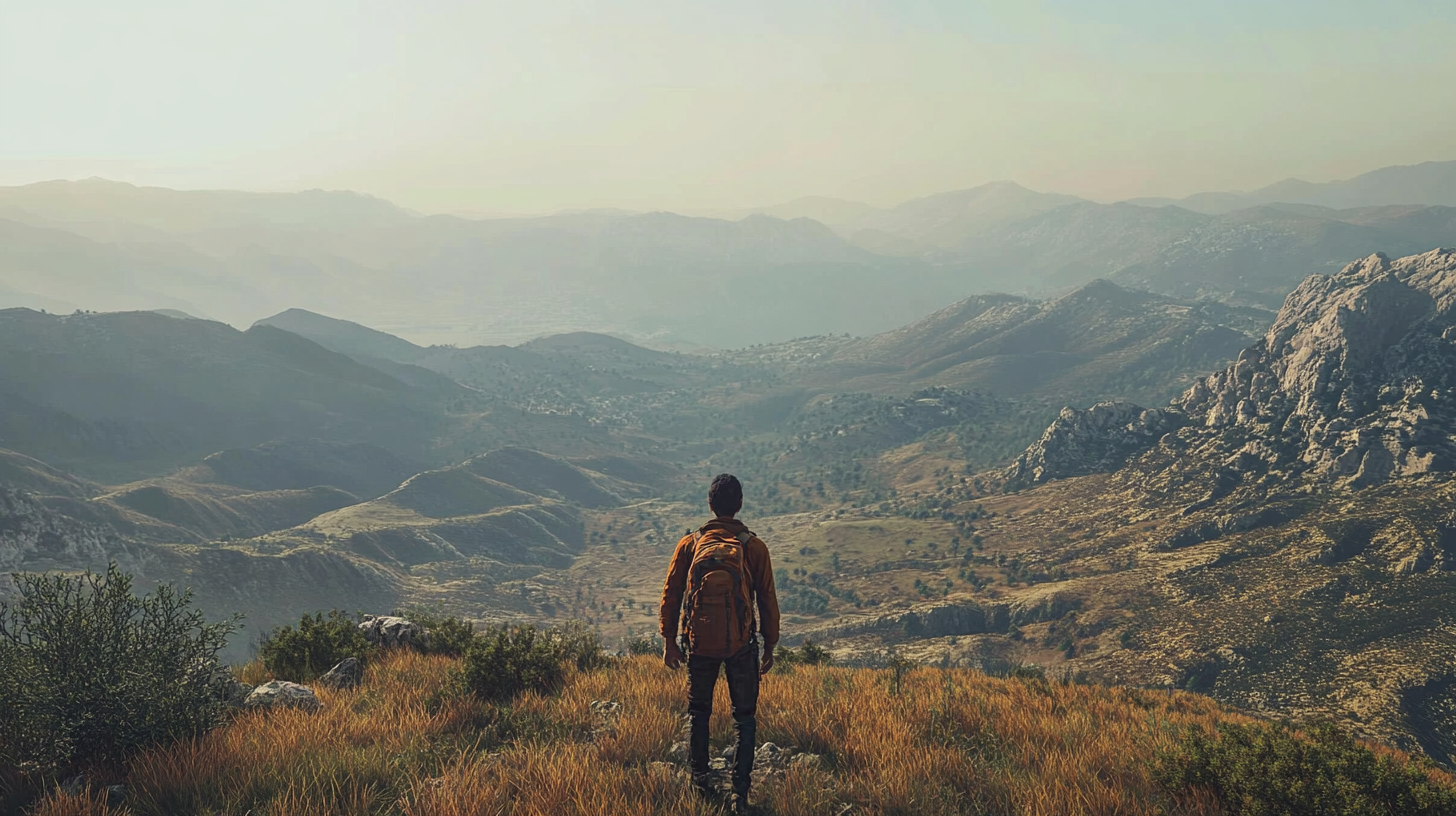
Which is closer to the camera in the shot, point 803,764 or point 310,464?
point 803,764

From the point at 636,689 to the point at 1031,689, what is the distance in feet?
27.7

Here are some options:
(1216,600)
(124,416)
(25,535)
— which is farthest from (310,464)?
(1216,600)

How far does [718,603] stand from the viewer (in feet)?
23.0

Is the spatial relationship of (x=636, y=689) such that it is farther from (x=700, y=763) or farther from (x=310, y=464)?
(x=310, y=464)

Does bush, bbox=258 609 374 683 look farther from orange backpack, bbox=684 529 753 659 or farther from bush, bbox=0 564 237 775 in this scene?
orange backpack, bbox=684 529 753 659

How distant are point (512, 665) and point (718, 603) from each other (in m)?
5.17

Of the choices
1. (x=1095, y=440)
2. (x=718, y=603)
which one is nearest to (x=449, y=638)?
(x=718, y=603)

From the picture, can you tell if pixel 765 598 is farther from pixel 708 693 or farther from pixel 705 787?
pixel 705 787

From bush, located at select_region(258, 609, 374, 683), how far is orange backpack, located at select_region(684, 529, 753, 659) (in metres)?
8.53

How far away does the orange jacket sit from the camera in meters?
7.36

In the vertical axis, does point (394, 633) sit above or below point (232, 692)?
below

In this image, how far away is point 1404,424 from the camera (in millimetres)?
106688

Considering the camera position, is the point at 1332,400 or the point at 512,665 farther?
the point at 1332,400

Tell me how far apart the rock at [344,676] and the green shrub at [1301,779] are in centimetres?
1100
